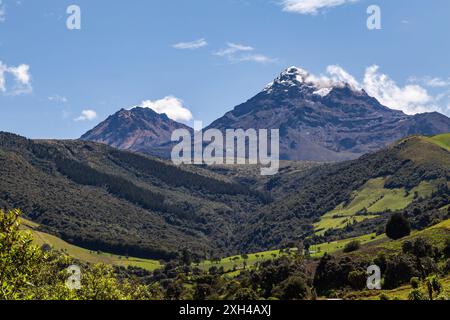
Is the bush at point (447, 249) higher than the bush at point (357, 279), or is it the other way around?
the bush at point (447, 249)

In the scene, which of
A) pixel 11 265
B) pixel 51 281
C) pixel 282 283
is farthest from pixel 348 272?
pixel 11 265

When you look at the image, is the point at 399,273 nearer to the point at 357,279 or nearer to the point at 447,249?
the point at 357,279

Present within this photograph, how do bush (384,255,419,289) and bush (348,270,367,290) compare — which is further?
bush (348,270,367,290)

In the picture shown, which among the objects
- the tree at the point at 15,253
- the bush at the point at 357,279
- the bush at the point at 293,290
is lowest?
the bush at the point at 293,290

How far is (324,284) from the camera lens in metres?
174

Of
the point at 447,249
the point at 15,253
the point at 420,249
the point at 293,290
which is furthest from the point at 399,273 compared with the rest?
the point at 15,253

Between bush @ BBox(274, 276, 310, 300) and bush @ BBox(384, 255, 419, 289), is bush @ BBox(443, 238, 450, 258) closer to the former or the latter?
bush @ BBox(384, 255, 419, 289)

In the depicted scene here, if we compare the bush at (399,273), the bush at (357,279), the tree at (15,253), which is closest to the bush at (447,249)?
the bush at (399,273)

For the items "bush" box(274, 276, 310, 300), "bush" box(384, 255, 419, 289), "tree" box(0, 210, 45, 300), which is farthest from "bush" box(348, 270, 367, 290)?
"tree" box(0, 210, 45, 300)

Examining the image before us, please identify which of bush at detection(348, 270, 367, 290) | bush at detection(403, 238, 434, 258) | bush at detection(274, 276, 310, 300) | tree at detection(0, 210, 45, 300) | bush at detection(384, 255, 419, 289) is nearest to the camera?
tree at detection(0, 210, 45, 300)

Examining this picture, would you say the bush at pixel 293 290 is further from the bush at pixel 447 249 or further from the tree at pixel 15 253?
the tree at pixel 15 253

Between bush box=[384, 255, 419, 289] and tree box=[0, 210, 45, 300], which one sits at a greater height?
tree box=[0, 210, 45, 300]
